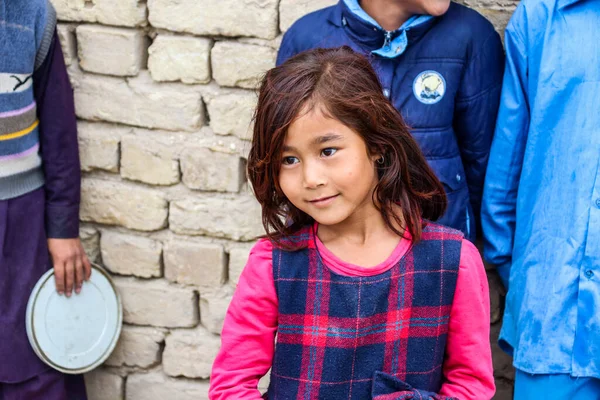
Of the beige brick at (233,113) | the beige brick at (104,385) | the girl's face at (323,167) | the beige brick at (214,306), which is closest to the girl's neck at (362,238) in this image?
the girl's face at (323,167)

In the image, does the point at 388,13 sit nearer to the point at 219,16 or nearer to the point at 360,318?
the point at 219,16

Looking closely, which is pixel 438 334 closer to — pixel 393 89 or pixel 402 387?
pixel 402 387

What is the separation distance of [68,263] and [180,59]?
0.85 metres

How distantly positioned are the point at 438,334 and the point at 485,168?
88cm

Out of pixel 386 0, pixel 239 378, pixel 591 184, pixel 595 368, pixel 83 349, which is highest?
pixel 386 0

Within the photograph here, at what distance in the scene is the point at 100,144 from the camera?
10.1ft

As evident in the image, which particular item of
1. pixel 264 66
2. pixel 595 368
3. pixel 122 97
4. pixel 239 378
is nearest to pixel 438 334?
pixel 239 378

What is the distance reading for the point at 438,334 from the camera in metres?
1.94

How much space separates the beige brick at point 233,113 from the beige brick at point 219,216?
26 cm

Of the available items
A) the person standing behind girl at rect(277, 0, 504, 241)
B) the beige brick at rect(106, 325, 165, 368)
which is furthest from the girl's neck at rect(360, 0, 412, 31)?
the beige brick at rect(106, 325, 165, 368)

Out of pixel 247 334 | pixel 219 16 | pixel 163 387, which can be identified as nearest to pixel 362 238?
pixel 247 334

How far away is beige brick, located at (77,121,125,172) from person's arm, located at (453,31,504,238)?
1.26 m

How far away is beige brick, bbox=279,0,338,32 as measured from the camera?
281cm

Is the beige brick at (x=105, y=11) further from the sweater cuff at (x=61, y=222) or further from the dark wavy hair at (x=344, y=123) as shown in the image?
the dark wavy hair at (x=344, y=123)
